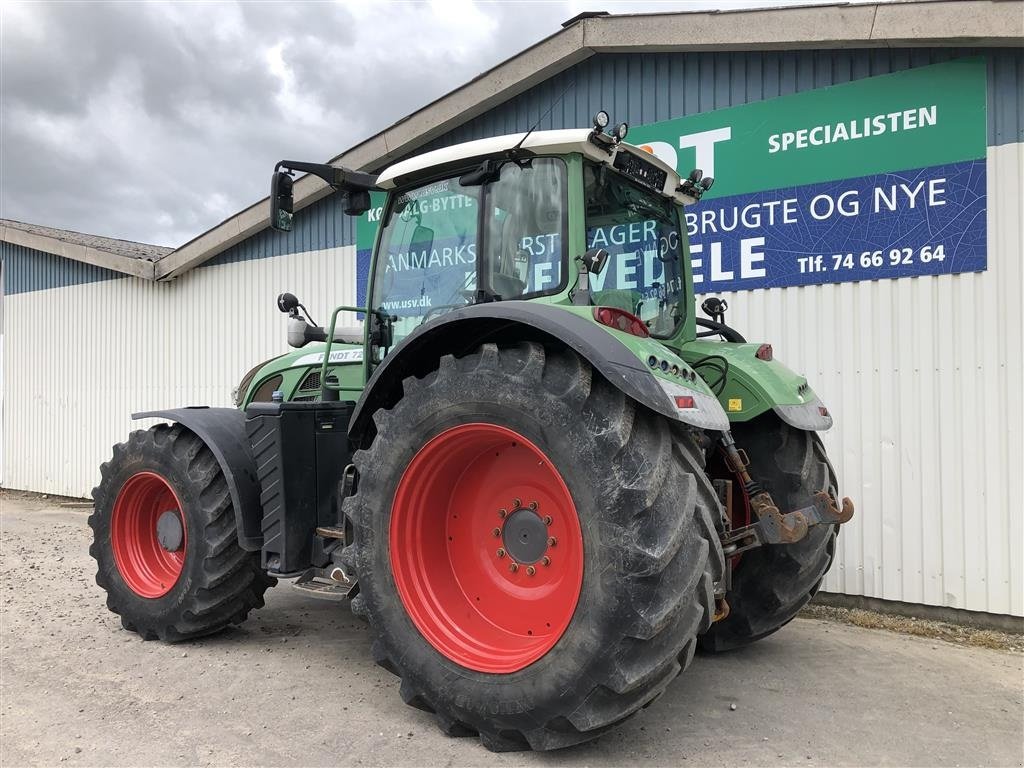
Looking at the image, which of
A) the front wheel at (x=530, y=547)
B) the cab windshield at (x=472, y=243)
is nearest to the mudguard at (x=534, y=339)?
the front wheel at (x=530, y=547)

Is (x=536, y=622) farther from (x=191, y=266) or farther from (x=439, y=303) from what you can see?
(x=191, y=266)

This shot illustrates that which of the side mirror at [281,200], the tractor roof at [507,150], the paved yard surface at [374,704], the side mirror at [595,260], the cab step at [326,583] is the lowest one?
the paved yard surface at [374,704]

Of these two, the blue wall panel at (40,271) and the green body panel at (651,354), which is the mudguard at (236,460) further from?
the blue wall panel at (40,271)

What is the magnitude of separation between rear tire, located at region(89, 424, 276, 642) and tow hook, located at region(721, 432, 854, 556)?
2.74 meters

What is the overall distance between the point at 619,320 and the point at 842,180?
3373 mm

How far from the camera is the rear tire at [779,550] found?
3.95 meters

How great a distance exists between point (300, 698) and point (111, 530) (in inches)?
79.1

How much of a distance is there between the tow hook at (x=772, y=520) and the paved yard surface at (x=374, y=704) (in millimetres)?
822

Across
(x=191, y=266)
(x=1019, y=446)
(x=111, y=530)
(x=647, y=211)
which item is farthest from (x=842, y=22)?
(x=191, y=266)

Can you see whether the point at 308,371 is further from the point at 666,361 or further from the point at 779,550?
the point at 779,550

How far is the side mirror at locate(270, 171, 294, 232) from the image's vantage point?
391 centimetres

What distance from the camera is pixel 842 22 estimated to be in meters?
5.30

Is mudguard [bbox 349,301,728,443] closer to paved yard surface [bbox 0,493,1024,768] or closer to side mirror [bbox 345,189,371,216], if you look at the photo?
side mirror [bbox 345,189,371,216]

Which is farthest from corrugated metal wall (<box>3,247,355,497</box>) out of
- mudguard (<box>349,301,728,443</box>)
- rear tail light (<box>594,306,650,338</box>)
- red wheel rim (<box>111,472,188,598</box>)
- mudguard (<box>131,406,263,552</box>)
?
rear tail light (<box>594,306,650,338</box>)
